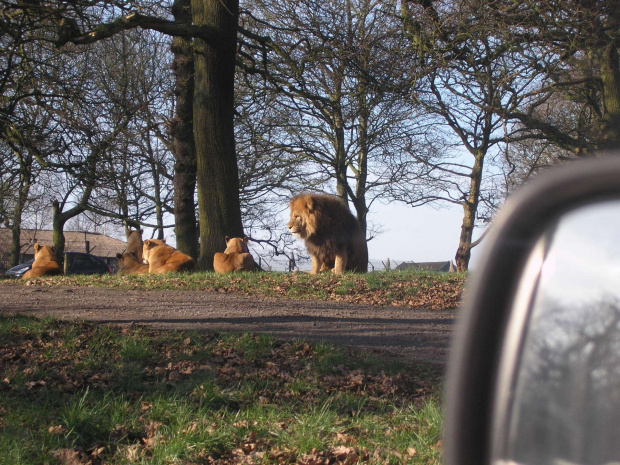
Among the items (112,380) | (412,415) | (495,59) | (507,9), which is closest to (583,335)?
(412,415)

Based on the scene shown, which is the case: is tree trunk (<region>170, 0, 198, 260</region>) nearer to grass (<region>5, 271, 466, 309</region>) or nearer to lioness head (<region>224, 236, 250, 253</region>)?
lioness head (<region>224, 236, 250, 253</region>)

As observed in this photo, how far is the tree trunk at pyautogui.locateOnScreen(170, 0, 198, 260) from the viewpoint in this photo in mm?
16422

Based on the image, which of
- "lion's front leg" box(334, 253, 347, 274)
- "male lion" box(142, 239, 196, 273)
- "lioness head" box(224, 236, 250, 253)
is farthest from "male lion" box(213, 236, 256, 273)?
"lion's front leg" box(334, 253, 347, 274)

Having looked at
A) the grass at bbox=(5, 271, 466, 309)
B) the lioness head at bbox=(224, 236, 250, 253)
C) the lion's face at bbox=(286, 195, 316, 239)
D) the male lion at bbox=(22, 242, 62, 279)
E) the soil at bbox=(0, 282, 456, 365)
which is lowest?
the soil at bbox=(0, 282, 456, 365)

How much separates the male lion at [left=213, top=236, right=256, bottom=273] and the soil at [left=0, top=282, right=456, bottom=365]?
2416 millimetres

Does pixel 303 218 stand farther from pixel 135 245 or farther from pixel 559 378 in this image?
pixel 559 378

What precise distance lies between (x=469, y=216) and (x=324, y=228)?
1116 centimetres

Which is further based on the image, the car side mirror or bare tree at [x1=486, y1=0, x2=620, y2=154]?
bare tree at [x1=486, y1=0, x2=620, y2=154]

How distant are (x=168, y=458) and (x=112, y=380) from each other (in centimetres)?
164

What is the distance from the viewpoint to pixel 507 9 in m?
12.5

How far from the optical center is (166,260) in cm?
1427

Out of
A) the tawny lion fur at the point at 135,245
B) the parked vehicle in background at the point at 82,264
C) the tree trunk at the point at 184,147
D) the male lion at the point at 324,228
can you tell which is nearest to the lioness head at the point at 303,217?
the male lion at the point at 324,228

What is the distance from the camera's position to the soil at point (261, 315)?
7.65 m

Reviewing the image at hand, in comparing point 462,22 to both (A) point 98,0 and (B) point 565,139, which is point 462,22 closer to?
(B) point 565,139
